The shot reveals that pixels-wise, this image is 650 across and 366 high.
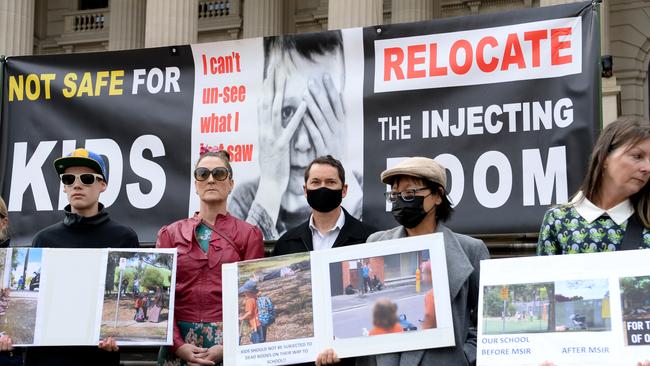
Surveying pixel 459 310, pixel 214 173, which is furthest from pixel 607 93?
pixel 459 310

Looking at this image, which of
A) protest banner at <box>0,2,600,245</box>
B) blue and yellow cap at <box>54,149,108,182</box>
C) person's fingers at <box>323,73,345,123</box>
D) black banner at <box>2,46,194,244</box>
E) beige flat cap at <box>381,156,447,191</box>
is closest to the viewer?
beige flat cap at <box>381,156,447,191</box>

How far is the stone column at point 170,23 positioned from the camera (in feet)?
73.5

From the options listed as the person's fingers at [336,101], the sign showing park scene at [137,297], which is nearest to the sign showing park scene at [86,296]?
the sign showing park scene at [137,297]

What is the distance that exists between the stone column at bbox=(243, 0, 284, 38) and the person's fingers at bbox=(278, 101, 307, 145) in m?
22.0

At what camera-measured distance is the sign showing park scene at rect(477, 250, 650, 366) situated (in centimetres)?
403

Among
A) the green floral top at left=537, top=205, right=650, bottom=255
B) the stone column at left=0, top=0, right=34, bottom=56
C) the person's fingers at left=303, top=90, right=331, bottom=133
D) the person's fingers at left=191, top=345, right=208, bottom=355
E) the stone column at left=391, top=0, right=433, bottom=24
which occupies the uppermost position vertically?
the stone column at left=391, top=0, right=433, bottom=24

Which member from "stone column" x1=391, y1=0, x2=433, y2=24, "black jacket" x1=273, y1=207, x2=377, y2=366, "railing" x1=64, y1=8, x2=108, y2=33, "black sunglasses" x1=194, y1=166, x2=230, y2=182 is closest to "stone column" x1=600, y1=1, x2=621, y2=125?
"stone column" x1=391, y1=0, x2=433, y2=24

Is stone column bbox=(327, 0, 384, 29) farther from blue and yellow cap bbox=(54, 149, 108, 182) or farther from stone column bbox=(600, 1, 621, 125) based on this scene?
blue and yellow cap bbox=(54, 149, 108, 182)

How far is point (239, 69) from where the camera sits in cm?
754

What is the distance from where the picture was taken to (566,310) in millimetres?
4184

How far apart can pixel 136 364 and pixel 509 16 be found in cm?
402

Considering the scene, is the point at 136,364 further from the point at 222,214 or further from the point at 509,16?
the point at 509,16

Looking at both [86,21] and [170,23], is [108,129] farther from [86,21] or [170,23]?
[86,21]

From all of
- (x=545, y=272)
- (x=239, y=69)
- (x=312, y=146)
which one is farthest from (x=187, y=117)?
(x=545, y=272)
